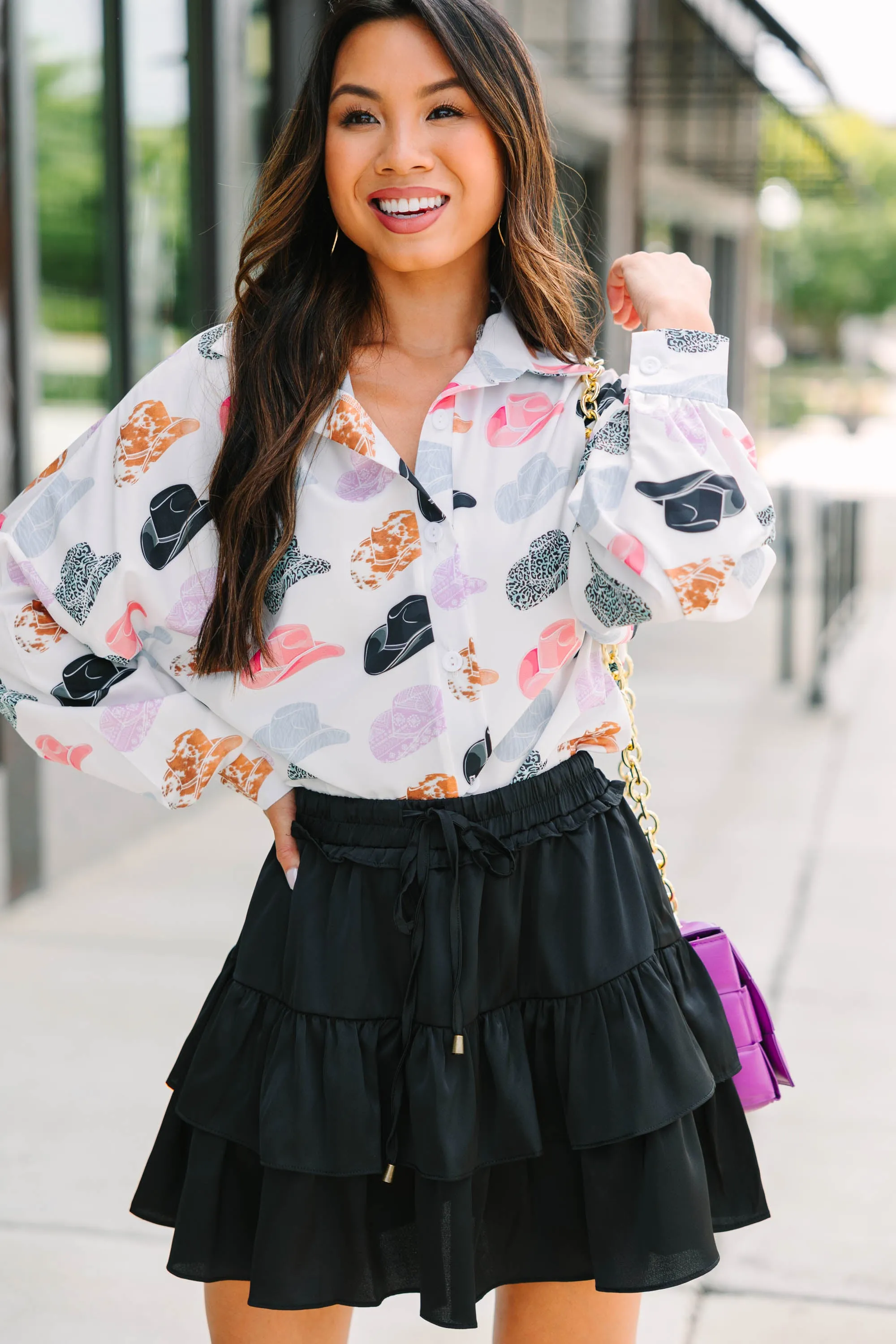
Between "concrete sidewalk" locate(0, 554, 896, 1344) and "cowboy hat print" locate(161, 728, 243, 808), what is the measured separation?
1236 millimetres

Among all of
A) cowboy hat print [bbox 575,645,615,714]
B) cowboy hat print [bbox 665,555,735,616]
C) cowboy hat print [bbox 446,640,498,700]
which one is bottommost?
cowboy hat print [bbox 575,645,615,714]

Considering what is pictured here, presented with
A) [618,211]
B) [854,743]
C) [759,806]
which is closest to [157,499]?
[759,806]

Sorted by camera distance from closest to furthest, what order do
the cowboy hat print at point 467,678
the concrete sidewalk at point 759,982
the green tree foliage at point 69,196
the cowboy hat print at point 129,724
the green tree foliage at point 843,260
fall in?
the cowboy hat print at point 467,678
the cowboy hat print at point 129,724
the concrete sidewalk at point 759,982
the green tree foliage at point 69,196
the green tree foliage at point 843,260

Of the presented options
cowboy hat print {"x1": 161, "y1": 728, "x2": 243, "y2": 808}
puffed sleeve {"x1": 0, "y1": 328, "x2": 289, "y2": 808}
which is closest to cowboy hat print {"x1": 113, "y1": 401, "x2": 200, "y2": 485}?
puffed sleeve {"x1": 0, "y1": 328, "x2": 289, "y2": 808}

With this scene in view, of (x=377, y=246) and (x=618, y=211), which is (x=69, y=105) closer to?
(x=377, y=246)

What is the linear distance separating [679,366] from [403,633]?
42 centimetres

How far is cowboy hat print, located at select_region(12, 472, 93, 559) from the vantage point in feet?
6.08

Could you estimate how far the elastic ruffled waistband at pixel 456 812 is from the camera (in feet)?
5.78

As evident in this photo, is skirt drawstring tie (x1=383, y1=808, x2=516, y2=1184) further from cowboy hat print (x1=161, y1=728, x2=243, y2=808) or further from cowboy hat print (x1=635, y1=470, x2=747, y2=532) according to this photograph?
cowboy hat print (x1=635, y1=470, x2=747, y2=532)

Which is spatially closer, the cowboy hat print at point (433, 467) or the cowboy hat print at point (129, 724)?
the cowboy hat print at point (433, 467)

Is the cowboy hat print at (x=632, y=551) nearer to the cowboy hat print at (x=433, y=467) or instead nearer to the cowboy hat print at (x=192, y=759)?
the cowboy hat print at (x=433, y=467)

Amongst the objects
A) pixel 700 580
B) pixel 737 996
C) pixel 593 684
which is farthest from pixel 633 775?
pixel 700 580

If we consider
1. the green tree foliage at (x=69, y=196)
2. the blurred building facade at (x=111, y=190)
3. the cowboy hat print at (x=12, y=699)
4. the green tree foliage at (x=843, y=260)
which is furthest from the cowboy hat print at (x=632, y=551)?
the green tree foliage at (x=843, y=260)

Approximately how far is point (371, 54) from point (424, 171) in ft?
0.46
